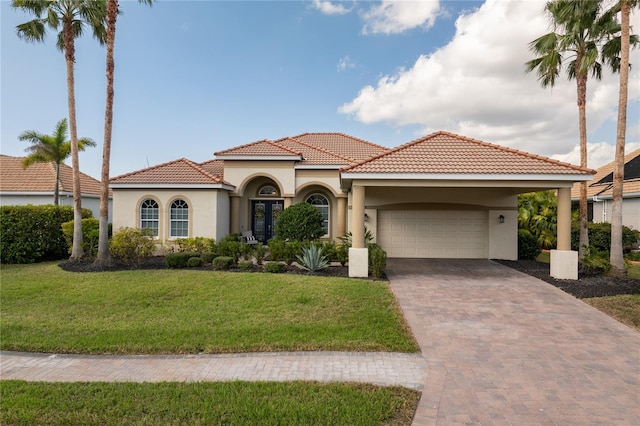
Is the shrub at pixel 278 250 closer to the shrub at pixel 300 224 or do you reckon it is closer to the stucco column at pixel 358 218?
the shrub at pixel 300 224

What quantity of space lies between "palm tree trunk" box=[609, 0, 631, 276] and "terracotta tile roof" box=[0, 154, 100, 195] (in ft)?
94.2

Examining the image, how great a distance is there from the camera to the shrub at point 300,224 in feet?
45.4

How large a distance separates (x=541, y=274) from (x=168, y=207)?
54.0 ft

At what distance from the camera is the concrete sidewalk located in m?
4.94

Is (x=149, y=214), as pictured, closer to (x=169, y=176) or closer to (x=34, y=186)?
(x=169, y=176)

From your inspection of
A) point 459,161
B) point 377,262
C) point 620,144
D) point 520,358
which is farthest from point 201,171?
point 620,144

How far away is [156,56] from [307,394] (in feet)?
55.8

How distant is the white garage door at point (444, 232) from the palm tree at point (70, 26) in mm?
14270

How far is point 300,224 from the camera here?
45.3 feet

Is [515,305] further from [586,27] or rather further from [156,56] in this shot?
[156,56]

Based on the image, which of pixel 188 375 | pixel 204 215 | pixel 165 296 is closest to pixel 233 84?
pixel 204 215

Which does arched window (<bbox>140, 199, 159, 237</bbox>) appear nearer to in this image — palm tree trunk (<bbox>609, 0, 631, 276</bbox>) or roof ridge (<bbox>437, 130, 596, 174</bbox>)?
roof ridge (<bbox>437, 130, 596, 174</bbox>)

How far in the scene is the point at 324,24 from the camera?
685 inches

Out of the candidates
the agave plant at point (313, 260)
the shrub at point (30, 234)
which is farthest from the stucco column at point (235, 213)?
the shrub at point (30, 234)
